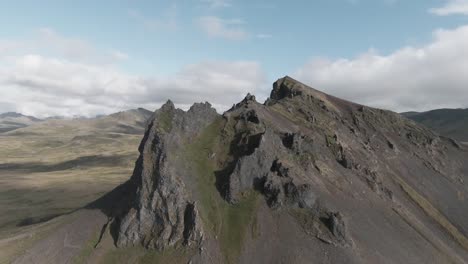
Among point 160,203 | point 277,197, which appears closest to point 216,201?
point 160,203

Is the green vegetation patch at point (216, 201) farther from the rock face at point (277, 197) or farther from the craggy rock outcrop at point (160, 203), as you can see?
the craggy rock outcrop at point (160, 203)

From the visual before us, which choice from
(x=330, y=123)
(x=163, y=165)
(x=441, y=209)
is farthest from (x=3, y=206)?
(x=441, y=209)

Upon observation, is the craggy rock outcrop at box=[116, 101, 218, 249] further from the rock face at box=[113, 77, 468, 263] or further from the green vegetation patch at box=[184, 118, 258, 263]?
the green vegetation patch at box=[184, 118, 258, 263]

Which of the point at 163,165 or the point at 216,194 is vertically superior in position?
the point at 163,165

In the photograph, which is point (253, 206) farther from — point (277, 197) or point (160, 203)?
point (160, 203)

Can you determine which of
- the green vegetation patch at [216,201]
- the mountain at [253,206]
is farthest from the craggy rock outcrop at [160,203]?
the green vegetation patch at [216,201]

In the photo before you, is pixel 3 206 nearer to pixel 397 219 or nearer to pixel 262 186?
pixel 262 186

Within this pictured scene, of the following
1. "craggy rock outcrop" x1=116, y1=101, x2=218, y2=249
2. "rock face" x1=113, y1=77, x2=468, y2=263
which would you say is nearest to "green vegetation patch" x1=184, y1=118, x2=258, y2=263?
"rock face" x1=113, y1=77, x2=468, y2=263
